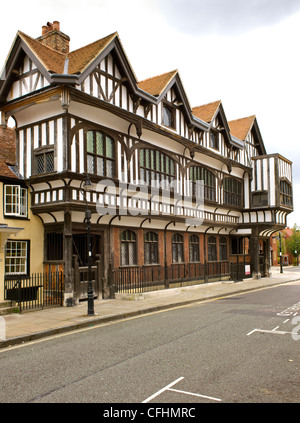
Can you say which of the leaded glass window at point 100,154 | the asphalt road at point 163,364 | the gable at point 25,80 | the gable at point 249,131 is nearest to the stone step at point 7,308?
the asphalt road at point 163,364

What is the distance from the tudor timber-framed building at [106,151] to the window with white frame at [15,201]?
37 cm

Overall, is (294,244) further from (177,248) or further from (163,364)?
(163,364)

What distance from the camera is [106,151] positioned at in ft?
53.2

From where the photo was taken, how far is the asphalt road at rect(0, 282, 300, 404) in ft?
17.5

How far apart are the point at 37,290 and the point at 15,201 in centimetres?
350

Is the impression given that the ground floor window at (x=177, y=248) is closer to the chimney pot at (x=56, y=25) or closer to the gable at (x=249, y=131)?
the gable at (x=249, y=131)

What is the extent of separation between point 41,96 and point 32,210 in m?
4.38

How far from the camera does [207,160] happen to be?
78.7 feet

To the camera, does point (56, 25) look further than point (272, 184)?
No

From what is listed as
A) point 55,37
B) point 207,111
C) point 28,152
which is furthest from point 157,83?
point 28,152

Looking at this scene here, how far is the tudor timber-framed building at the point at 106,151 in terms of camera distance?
47.2ft

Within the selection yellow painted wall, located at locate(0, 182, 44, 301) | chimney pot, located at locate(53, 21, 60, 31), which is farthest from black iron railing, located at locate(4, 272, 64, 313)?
chimney pot, located at locate(53, 21, 60, 31)

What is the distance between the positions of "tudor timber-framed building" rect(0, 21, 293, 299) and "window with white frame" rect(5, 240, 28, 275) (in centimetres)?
90
